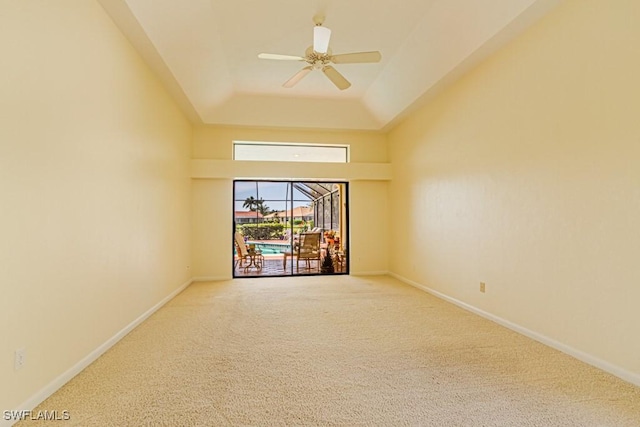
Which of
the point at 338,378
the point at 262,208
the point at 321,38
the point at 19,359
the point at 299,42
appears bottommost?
the point at 338,378

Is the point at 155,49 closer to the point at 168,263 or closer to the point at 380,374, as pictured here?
the point at 168,263

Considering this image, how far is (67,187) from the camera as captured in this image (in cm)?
221

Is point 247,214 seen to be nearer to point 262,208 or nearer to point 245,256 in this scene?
point 262,208

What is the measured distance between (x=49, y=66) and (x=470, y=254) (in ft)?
14.2

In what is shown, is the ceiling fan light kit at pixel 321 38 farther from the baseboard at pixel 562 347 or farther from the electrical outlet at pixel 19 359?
the baseboard at pixel 562 347

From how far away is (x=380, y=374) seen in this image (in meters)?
2.27

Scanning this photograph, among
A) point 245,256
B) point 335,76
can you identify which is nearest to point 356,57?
point 335,76

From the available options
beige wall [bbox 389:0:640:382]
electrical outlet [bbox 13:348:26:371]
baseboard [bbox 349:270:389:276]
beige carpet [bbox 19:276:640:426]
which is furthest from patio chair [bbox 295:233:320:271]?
electrical outlet [bbox 13:348:26:371]

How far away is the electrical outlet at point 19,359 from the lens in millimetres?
1753

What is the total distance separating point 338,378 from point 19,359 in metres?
1.91

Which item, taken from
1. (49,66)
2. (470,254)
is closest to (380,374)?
(470,254)

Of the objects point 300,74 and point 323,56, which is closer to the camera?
point 323,56

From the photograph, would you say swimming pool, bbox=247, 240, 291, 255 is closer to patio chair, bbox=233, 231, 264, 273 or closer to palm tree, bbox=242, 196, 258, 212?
patio chair, bbox=233, 231, 264, 273

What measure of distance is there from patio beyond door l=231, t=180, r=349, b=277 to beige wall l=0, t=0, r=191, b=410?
111 inches
